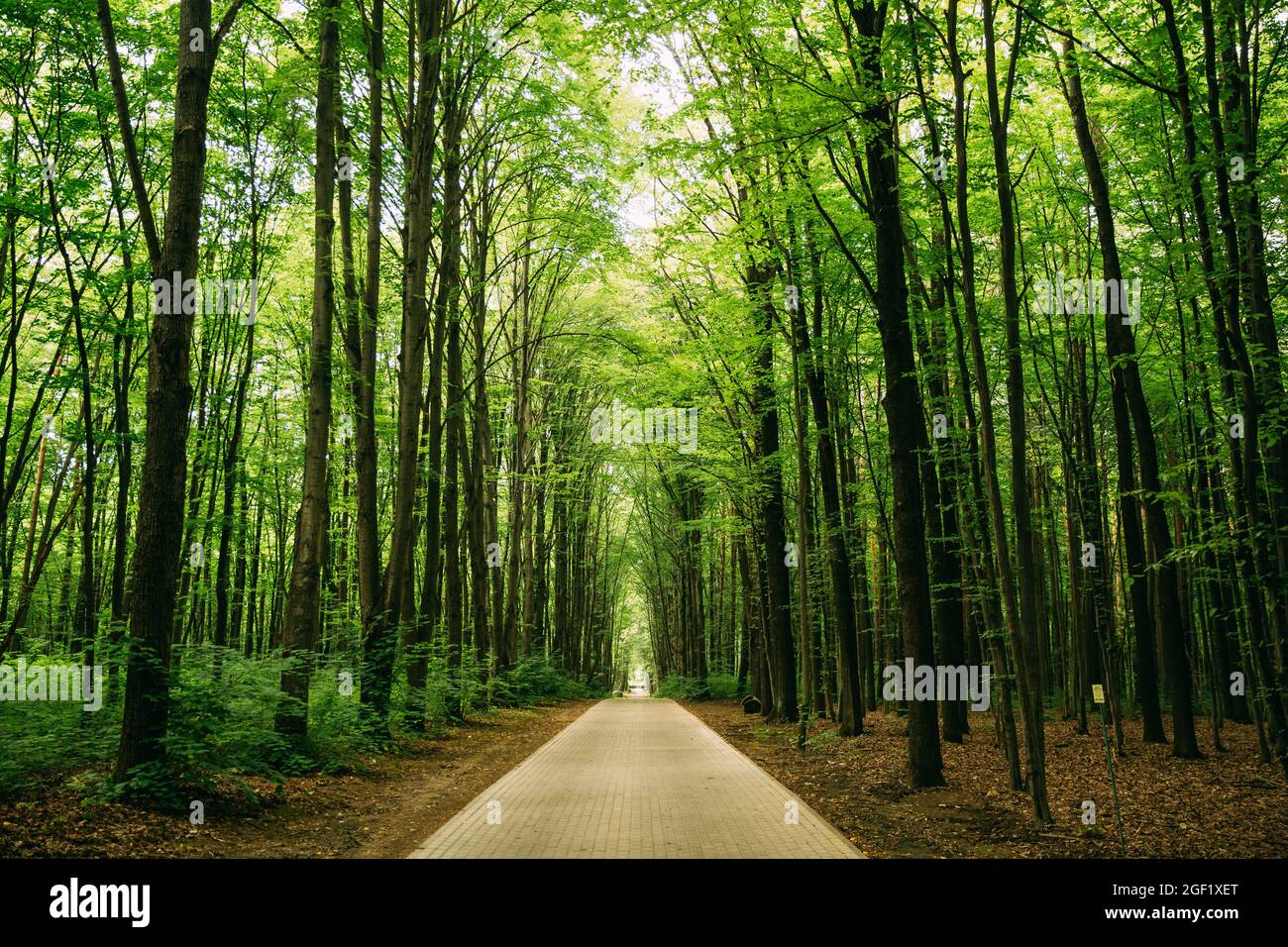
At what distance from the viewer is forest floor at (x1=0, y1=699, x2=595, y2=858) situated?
6.18 metres

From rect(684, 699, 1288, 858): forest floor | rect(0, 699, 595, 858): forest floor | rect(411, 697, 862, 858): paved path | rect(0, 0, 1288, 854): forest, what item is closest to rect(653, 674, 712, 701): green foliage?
rect(0, 0, 1288, 854): forest

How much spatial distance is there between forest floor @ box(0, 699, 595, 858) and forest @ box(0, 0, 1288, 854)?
24 cm

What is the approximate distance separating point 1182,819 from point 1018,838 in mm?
2761

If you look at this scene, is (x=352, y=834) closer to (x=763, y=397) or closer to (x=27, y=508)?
(x=763, y=397)

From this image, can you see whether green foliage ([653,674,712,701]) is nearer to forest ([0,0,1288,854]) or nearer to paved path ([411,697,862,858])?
forest ([0,0,1288,854])

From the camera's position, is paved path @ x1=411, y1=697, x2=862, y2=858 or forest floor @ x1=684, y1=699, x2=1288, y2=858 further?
forest floor @ x1=684, y1=699, x2=1288, y2=858

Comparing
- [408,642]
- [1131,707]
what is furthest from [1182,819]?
[1131,707]

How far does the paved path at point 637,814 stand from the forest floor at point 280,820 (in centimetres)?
56

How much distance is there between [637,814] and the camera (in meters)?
8.73

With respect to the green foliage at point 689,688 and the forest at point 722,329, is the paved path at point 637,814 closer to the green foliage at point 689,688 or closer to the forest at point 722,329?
the forest at point 722,329

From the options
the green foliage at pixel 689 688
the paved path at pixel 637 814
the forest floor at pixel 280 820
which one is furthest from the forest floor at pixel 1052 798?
the green foliage at pixel 689 688

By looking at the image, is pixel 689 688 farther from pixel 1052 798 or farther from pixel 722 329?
pixel 1052 798

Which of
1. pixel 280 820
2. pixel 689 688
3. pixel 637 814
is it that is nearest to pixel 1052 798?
pixel 637 814

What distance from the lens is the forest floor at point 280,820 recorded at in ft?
20.3
